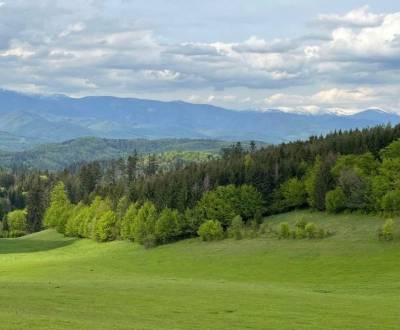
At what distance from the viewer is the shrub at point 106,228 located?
138875mm

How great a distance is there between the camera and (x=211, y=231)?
114m

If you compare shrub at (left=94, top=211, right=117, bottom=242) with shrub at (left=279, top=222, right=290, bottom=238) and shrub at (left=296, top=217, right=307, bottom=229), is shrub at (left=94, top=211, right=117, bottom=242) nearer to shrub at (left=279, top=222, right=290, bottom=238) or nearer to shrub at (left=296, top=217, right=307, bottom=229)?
shrub at (left=279, top=222, right=290, bottom=238)

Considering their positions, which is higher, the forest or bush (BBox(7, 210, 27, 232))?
the forest

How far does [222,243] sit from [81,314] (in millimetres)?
73859

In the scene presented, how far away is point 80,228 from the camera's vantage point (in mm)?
150875

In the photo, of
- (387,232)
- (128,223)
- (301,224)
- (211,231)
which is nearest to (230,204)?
(211,231)

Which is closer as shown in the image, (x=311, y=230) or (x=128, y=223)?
(x=311, y=230)

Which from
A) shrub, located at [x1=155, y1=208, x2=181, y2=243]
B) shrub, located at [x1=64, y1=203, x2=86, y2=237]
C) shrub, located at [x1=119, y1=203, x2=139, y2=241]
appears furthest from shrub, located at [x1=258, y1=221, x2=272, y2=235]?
shrub, located at [x1=64, y1=203, x2=86, y2=237]

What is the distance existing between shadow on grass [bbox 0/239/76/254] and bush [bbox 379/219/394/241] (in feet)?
266

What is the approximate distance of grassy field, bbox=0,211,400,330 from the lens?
3659 cm

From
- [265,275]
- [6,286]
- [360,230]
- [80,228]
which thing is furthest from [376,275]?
[80,228]

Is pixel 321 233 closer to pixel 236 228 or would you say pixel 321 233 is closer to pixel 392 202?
pixel 392 202

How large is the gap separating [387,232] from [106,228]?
71382 millimetres

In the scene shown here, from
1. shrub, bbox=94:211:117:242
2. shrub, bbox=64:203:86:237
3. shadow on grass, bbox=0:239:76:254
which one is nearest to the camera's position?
shadow on grass, bbox=0:239:76:254
